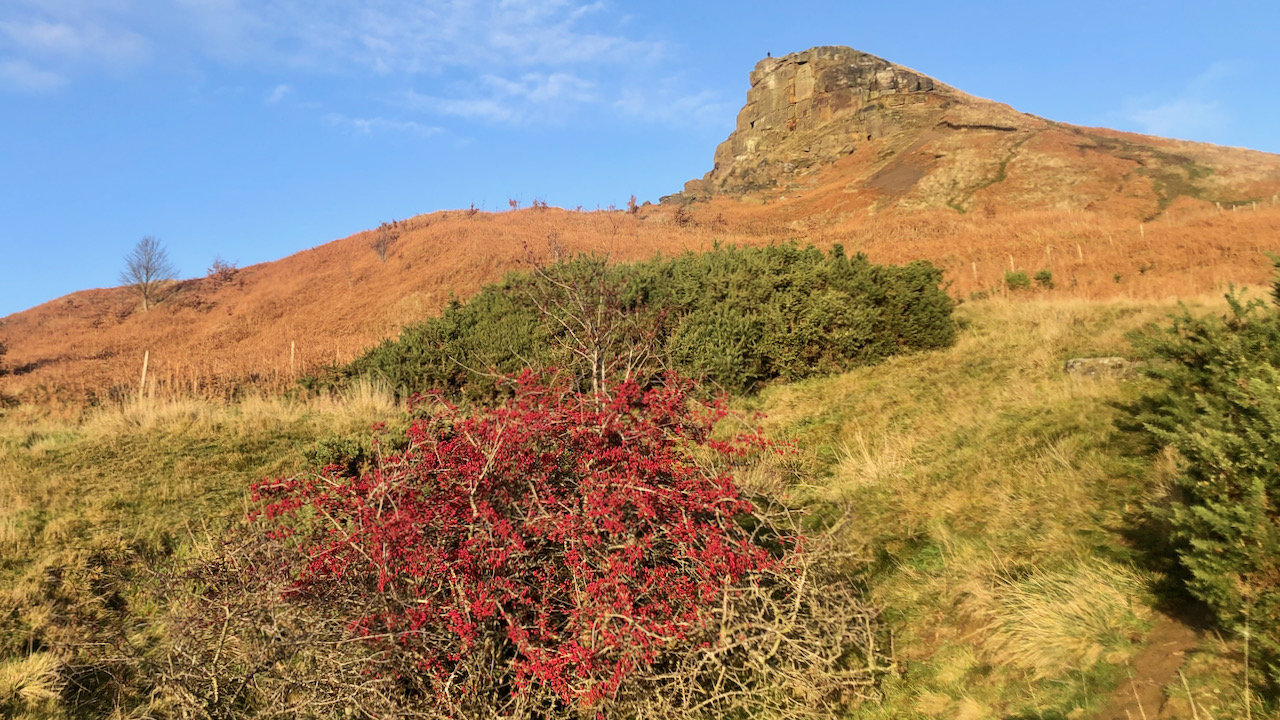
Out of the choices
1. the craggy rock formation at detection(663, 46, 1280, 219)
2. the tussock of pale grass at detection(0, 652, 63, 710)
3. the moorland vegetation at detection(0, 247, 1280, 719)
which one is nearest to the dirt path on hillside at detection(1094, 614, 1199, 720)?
the moorland vegetation at detection(0, 247, 1280, 719)

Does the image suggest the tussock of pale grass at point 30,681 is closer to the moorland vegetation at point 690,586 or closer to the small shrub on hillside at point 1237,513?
the moorland vegetation at point 690,586

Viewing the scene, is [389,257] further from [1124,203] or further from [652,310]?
[1124,203]

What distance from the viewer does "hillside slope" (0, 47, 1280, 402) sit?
58.6ft

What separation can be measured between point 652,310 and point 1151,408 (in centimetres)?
785

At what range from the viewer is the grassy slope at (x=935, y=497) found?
11.7 ft

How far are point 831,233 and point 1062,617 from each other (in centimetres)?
3188

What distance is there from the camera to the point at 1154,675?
10.2 feet

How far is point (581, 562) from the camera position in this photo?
388 cm

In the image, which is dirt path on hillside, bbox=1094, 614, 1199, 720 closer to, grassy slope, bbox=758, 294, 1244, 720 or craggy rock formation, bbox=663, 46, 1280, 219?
grassy slope, bbox=758, 294, 1244, 720

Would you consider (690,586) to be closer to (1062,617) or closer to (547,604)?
(547,604)

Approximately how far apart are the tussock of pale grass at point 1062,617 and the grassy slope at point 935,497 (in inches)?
0.4

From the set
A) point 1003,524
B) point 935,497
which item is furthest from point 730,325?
A: point 1003,524

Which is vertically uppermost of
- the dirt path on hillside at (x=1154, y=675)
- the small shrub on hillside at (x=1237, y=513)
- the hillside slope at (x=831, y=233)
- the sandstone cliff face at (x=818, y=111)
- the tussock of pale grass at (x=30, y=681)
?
the sandstone cliff face at (x=818, y=111)

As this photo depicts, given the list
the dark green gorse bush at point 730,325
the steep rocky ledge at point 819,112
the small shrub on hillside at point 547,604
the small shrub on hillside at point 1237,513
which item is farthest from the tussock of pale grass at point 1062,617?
the steep rocky ledge at point 819,112
